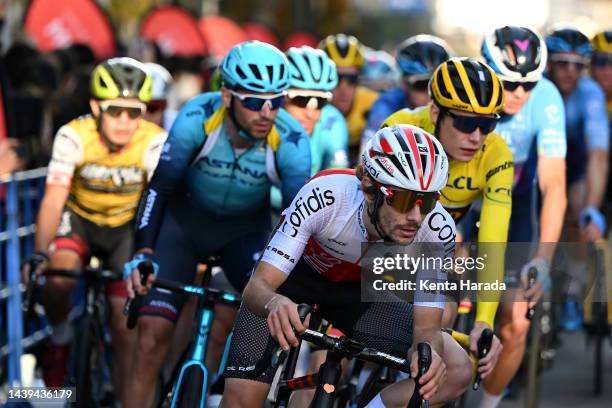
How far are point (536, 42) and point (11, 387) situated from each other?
13.0 ft

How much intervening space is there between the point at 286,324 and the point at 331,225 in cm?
80

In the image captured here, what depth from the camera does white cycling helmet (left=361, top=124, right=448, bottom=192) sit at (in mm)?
5297

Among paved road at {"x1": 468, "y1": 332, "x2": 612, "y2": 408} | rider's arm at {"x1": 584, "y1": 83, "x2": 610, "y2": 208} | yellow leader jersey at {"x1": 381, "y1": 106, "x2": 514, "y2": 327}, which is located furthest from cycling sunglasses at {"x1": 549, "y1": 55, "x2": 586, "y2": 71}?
yellow leader jersey at {"x1": 381, "y1": 106, "x2": 514, "y2": 327}

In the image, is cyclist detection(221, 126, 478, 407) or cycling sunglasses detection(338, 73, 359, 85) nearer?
cyclist detection(221, 126, 478, 407)

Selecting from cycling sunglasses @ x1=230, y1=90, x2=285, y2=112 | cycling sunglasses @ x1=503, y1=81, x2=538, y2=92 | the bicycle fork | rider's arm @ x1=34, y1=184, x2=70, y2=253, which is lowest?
the bicycle fork

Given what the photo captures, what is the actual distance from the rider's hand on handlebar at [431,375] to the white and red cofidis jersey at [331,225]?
1.56 ft

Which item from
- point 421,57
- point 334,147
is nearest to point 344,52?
point 421,57

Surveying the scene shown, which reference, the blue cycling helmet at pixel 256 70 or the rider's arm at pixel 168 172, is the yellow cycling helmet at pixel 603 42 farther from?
the rider's arm at pixel 168 172

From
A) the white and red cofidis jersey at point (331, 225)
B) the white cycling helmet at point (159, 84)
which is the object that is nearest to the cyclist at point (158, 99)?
the white cycling helmet at point (159, 84)

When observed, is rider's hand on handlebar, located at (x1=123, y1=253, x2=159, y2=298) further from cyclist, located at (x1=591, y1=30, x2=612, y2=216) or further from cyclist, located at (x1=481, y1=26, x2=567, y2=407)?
cyclist, located at (x1=591, y1=30, x2=612, y2=216)

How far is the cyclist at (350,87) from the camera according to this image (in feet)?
36.2

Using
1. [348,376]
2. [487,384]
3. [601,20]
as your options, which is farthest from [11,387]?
[601,20]

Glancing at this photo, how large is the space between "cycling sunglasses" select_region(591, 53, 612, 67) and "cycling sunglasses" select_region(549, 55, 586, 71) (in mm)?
1659

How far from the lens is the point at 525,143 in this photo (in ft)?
26.7
